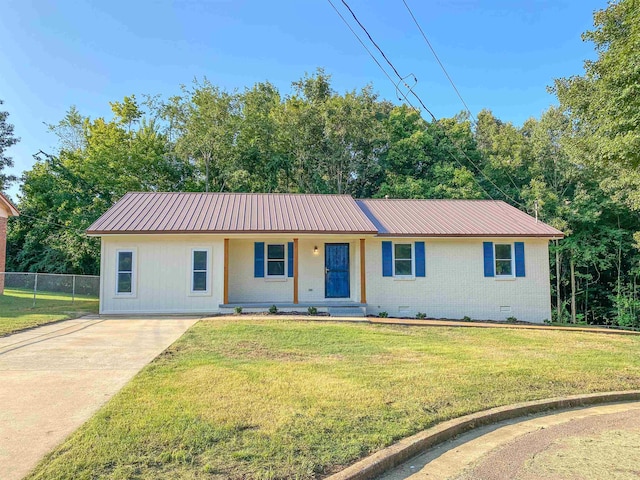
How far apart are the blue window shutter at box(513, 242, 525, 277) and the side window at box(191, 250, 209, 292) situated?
10.4 metres

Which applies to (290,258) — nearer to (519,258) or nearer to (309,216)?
(309,216)

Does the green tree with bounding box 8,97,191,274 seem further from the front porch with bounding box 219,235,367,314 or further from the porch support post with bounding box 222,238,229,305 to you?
the porch support post with bounding box 222,238,229,305

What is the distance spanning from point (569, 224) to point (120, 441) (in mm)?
22574

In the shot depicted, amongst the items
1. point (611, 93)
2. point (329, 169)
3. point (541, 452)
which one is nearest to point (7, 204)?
point (329, 169)

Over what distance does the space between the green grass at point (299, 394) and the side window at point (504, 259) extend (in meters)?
5.04

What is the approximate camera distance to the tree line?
20984 mm

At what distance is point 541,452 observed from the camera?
3.91 meters

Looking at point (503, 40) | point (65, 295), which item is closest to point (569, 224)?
point (503, 40)

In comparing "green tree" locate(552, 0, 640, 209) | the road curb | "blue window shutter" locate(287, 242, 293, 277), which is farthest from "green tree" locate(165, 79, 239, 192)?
the road curb

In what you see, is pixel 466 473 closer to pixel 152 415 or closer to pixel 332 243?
pixel 152 415

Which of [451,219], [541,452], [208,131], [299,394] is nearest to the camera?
[541,452]

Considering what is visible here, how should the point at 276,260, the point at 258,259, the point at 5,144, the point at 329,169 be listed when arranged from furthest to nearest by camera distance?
1. the point at 5,144
2. the point at 329,169
3. the point at 276,260
4. the point at 258,259

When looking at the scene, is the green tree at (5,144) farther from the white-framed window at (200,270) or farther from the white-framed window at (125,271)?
the white-framed window at (200,270)

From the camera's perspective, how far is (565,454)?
12.7 feet
